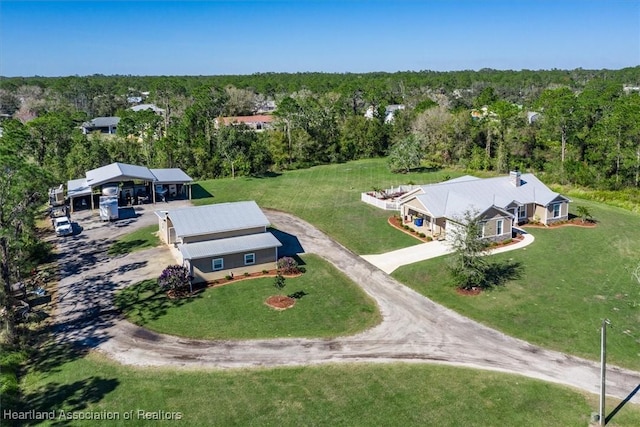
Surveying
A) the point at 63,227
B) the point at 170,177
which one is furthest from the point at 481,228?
the point at 170,177

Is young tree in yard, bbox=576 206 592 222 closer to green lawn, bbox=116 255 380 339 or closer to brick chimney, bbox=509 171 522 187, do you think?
brick chimney, bbox=509 171 522 187

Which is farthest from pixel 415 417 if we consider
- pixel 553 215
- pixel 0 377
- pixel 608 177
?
pixel 608 177

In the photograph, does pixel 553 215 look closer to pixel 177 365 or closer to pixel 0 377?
pixel 177 365

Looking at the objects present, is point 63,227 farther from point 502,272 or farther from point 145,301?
point 502,272

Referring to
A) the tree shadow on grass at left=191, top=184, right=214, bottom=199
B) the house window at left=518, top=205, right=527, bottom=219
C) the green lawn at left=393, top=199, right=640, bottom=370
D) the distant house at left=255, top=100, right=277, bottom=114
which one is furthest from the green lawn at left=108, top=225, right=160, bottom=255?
the distant house at left=255, top=100, right=277, bottom=114

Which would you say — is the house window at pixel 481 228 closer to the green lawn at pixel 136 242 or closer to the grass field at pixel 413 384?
the grass field at pixel 413 384

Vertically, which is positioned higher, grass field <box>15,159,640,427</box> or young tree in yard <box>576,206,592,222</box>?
young tree in yard <box>576,206,592,222</box>
